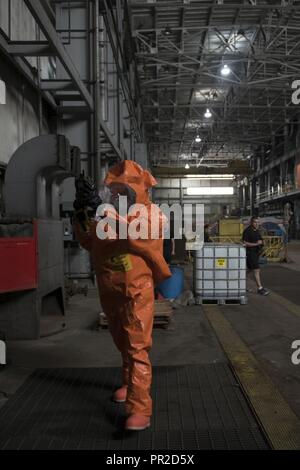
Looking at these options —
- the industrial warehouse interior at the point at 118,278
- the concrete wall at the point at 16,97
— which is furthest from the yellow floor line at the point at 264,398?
the concrete wall at the point at 16,97

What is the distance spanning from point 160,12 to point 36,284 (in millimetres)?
10264

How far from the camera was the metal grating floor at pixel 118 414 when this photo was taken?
2.82 m

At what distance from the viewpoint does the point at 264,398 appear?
11.5 feet

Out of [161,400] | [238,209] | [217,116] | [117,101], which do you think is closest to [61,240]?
[161,400]

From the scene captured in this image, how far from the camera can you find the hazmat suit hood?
315 centimetres

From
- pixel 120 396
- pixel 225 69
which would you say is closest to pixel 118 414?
pixel 120 396

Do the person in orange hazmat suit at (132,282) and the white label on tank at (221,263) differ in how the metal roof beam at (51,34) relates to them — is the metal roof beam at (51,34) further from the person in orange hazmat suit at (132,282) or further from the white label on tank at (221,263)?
the white label on tank at (221,263)

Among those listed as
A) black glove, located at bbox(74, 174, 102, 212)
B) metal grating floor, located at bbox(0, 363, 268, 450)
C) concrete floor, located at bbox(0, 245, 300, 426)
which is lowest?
concrete floor, located at bbox(0, 245, 300, 426)

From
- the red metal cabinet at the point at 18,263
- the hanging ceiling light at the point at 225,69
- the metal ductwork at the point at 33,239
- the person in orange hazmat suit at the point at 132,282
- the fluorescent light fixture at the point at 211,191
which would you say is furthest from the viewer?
the fluorescent light fixture at the point at 211,191

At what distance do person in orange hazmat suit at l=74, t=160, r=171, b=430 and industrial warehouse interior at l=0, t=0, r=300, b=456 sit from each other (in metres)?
0.01

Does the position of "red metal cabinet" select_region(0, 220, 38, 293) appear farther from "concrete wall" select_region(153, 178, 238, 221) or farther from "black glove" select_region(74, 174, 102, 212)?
"concrete wall" select_region(153, 178, 238, 221)

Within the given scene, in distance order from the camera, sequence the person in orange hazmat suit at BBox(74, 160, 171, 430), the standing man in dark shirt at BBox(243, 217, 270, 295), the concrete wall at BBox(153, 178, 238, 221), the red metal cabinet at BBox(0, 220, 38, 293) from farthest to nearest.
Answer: the concrete wall at BBox(153, 178, 238, 221) → the standing man in dark shirt at BBox(243, 217, 270, 295) → the red metal cabinet at BBox(0, 220, 38, 293) → the person in orange hazmat suit at BBox(74, 160, 171, 430)

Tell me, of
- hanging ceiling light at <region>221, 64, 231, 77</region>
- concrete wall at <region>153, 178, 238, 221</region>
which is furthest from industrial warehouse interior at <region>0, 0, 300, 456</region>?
concrete wall at <region>153, 178, 238, 221</region>

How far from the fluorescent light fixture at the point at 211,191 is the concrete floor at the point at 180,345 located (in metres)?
33.6
